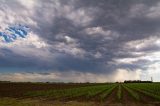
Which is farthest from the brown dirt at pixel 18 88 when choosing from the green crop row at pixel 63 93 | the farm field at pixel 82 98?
the green crop row at pixel 63 93

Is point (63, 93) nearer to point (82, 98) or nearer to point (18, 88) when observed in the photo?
point (82, 98)

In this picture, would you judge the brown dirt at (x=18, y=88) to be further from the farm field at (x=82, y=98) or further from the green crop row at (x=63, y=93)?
the green crop row at (x=63, y=93)

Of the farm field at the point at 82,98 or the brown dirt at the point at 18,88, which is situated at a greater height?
the brown dirt at the point at 18,88

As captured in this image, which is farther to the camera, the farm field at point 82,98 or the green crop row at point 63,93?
the green crop row at point 63,93

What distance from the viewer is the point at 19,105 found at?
2731 cm

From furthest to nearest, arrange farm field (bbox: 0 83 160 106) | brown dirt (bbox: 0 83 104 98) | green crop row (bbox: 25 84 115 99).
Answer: brown dirt (bbox: 0 83 104 98)
green crop row (bbox: 25 84 115 99)
farm field (bbox: 0 83 160 106)

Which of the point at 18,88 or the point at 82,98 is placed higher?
the point at 18,88

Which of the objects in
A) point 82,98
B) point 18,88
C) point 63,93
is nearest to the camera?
point 82,98

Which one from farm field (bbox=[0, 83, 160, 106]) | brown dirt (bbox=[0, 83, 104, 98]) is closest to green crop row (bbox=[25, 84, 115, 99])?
farm field (bbox=[0, 83, 160, 106])

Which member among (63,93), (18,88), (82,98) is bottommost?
(82,98)

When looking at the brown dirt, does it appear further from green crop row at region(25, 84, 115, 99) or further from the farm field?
green crop row at region(25, 84, 115, 99)

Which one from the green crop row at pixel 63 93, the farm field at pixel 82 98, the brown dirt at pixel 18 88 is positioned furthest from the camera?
the brown dirt at pixel 18 88

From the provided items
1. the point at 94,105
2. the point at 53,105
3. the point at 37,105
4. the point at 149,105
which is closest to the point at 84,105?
the point at 94,105

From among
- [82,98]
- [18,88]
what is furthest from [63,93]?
[18,88]
